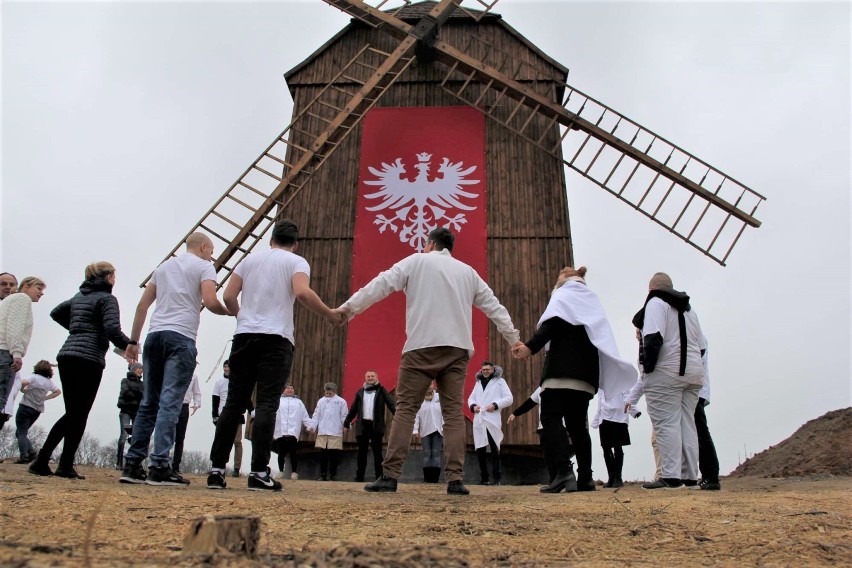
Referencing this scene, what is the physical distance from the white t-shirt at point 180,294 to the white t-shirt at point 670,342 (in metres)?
3.47

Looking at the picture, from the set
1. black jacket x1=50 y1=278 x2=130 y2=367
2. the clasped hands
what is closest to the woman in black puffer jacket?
black jacket x1=50 y1=278 x2=130 y2=367

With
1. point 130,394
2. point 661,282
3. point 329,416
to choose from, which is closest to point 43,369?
point 130,394

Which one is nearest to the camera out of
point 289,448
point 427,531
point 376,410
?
point 427,531

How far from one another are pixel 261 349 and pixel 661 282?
3.38 meters

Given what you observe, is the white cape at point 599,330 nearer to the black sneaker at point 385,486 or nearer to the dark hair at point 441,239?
the dark hair at point 441,239

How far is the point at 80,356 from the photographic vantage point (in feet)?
16.5

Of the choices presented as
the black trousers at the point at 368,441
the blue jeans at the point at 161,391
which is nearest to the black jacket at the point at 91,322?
the blue jeans at the point at 161,391

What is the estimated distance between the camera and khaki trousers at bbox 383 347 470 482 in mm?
4613

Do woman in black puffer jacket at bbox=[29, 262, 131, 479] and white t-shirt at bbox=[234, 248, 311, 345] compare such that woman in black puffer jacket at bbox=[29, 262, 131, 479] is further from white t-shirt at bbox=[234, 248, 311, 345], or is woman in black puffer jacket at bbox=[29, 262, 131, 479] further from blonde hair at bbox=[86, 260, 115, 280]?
white t-shirt at bbox=[234, 248, 311, 345]

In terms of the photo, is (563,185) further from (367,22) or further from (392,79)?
(367,22)

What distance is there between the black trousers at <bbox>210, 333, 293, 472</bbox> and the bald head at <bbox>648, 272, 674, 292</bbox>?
3128 mm

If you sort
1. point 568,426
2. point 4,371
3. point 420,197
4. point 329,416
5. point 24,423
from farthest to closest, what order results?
point 420,197 < point 329,416 < point 24,423 < point 4,371 < point 568,426

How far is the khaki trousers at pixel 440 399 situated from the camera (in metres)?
4.61

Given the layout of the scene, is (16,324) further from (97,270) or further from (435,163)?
(435,163)
